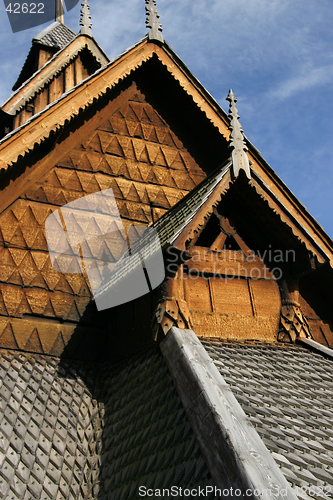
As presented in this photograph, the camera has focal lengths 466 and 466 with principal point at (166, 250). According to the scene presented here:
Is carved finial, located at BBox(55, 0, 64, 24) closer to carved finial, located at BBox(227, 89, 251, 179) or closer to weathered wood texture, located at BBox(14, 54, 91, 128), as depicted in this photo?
weathered wood texture, located at BBox(14, 54, 91, 128)

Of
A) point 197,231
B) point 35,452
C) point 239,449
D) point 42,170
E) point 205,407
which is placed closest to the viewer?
point 239,449

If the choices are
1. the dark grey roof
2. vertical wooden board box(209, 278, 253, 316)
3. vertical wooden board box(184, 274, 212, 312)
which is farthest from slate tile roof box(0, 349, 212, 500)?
the dark grey roof

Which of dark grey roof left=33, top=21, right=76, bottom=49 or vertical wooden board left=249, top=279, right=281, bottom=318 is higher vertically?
dark grey roof left=33, top=21, right=76, bottom=49

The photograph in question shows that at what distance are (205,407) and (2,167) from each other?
14.8 feet

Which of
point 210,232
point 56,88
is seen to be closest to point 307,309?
point 210,232

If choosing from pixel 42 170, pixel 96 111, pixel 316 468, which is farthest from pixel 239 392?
pixel 96 111

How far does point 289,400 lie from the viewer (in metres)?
4.76

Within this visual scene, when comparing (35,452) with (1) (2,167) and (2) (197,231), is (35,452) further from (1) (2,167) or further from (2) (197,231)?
(1) (2,167)

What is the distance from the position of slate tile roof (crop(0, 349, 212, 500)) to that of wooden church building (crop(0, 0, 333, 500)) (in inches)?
0.7

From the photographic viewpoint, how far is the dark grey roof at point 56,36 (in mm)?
14680

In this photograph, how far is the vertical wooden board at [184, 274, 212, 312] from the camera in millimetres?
5949

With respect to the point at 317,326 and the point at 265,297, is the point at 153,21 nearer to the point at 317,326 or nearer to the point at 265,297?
the point at 265,297

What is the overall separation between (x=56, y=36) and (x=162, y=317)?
13121 millimetres

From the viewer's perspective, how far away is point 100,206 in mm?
7867
